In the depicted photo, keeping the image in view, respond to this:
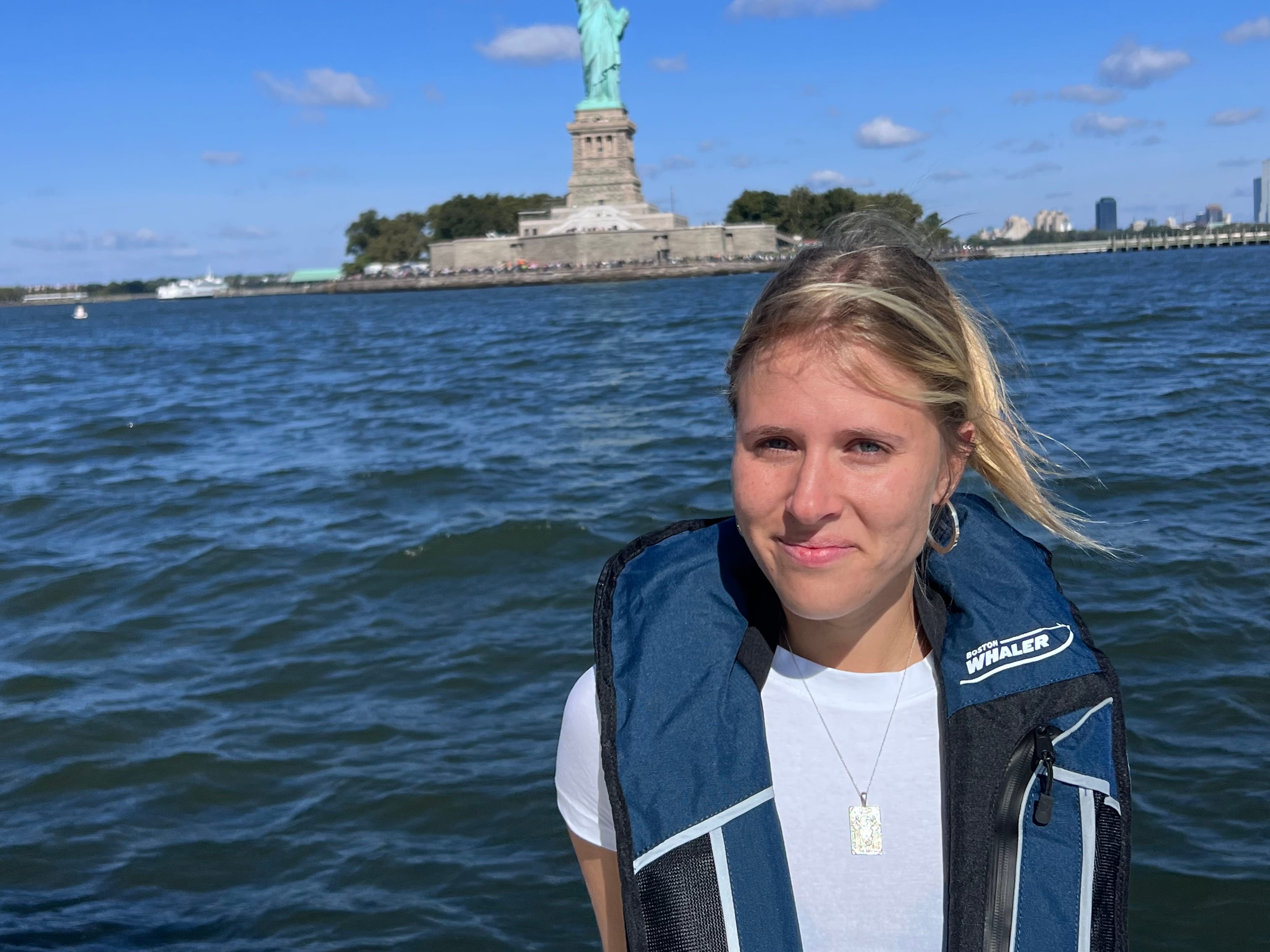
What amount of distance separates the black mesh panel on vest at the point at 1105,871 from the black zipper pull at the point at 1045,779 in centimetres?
7

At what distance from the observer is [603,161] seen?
6500 cm

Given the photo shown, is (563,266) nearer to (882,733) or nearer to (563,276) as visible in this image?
(563,276)

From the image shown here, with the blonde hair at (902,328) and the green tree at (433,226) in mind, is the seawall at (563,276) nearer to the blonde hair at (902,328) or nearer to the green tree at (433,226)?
the green tree at (433,226)

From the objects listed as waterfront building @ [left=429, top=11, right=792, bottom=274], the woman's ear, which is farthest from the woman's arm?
waterfront building @ [left=429, top=11, right=792, bottom=274]

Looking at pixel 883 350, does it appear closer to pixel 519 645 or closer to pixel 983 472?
pixel 983 472

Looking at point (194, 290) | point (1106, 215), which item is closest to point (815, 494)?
point (194, 290)

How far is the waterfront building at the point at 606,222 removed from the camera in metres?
62.3

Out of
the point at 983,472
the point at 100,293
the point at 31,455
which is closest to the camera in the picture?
the point at 983,472

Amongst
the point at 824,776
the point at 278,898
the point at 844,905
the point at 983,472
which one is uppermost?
the point at 983,472

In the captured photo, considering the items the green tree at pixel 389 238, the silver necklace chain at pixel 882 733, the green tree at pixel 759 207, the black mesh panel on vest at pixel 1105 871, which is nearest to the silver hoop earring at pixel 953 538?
the silver necklace chain at pixel 882 733

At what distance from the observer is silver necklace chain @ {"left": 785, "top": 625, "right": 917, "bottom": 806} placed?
4.62 feet

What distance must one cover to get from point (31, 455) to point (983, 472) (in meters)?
12.2

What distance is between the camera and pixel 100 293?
142m

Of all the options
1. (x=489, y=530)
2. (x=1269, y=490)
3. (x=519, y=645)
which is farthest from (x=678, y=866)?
(x=1269, y=490)
